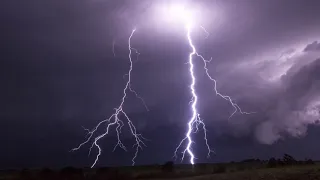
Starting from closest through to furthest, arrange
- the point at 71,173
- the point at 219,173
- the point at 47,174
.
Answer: the point at 219,173 → the point at 71,173 → the point at 47,174

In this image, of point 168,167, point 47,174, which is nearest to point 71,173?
point 47,174

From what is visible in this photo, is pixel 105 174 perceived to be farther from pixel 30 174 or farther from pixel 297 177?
pixel 297 177

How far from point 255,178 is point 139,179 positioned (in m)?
15.9

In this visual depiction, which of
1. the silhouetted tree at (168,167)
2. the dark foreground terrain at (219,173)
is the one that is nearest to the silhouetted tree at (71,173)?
the dark foreground terrain at (219,173)

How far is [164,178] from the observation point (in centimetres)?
5062

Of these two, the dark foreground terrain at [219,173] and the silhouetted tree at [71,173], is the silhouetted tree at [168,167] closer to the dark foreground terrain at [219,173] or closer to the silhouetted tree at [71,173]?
the dark foreground terrain at [219,173]

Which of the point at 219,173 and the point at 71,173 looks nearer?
the point at 219,173

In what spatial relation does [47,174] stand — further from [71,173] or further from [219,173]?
[219,173]


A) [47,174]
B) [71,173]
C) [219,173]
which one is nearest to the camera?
[219,173]

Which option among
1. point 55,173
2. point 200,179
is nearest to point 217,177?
point 200,179

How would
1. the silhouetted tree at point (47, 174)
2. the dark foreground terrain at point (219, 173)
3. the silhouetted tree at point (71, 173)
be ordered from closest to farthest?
the dark foreground terrain at point (219, 173) → the silhouetted tree at point (71, 173) → the silhouetted tree at point (47, 174)

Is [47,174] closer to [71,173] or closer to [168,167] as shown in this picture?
[71,173]

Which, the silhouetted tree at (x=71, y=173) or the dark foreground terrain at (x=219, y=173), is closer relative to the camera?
the dark foreground terrain at (x=219, y=173)

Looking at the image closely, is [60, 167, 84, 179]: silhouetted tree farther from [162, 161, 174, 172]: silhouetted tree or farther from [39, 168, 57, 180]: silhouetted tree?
[162, 161, 174, 172]: silhouetted tree
